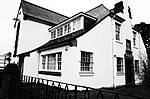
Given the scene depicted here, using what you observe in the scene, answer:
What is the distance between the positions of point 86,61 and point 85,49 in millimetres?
984

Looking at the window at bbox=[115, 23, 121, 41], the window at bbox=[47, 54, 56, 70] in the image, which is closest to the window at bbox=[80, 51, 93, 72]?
the window at bbox=[47, 54, 56, 70]

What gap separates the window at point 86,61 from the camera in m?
9.35

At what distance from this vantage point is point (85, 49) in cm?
938

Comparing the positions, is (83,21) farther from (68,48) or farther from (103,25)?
(68,48)

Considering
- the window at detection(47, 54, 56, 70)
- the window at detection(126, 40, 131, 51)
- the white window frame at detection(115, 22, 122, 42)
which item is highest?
the white window frame at detection(115, 22, 122, 42)

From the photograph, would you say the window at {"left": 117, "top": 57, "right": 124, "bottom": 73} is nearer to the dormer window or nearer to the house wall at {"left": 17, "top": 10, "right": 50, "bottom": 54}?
the dormer window

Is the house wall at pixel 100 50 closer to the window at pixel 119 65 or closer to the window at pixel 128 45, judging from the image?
the window at pixel 119 65

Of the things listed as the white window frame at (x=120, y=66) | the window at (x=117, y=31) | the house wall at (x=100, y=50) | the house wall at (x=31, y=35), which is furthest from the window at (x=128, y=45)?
the house wall at (x=31, y=35)

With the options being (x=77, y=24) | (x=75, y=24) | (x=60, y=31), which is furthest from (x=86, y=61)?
(x=60, y=31)

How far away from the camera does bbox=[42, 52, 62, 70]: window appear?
10.5 m

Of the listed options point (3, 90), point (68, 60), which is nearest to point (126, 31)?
point (68, 60)

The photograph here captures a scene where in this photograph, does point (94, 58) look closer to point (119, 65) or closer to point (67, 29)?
point (119, 65)

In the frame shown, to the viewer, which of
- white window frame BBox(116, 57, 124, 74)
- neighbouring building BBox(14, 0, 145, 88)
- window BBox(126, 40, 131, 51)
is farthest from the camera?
window BBox(126, 40, 131, 51)

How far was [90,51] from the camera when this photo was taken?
9.73 meters
